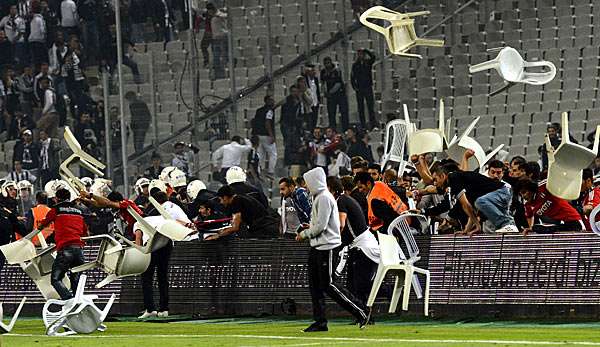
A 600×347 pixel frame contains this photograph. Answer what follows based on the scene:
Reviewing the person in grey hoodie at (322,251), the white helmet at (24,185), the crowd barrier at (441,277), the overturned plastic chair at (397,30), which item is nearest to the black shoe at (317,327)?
the person in grey hoodie at (322,251)

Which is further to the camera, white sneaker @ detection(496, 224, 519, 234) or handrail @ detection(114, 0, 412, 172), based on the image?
handrail @ detection(114, 0, 412, 172)

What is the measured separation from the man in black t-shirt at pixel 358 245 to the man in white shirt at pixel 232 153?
418 inches

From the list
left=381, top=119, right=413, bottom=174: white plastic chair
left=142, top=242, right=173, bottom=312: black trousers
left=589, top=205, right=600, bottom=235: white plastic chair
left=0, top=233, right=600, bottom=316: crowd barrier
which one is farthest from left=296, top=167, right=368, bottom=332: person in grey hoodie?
left=381, top=119, right=413, bottom=174: white plastic chair

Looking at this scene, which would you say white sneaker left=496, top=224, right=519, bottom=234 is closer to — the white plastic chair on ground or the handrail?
the white plastic chair on ground

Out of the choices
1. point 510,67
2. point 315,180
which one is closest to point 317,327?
point 315,180

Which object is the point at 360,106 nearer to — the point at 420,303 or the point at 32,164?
the point at 32,164

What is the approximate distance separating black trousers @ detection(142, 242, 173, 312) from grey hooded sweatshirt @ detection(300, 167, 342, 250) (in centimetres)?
424

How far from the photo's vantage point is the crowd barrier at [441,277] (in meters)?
17.6

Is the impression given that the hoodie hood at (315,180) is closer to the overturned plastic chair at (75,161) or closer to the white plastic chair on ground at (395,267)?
the white plastic chair on ground at (395,267)

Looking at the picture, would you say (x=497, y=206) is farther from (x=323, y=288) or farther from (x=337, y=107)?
(x=337, y=107)

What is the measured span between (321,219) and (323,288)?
2.40ft

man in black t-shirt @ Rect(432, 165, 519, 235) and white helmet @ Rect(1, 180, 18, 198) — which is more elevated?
man in black t-shirt @ Rect(432, 165, 519, 235)

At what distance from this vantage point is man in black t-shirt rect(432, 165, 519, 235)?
18.2 metres

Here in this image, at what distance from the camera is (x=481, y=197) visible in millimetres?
18219
